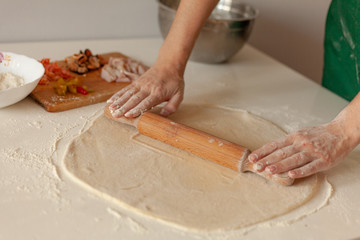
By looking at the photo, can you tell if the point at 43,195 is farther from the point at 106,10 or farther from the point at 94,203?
the point at 106,10

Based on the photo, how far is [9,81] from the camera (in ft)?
4.63

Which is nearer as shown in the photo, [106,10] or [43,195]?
[43,195]

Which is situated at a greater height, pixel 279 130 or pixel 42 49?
pixel 279 130

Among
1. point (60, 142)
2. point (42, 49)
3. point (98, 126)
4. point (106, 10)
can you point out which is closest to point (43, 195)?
point (60, 142)

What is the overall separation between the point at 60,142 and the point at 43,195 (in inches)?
10.2

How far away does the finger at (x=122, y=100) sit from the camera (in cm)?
137

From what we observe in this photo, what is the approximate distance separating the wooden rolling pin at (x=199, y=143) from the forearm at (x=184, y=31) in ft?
1.03

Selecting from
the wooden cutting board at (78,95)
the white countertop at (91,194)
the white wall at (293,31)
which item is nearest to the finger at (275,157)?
the white countertop at (91,194)

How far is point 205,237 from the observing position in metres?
0.94

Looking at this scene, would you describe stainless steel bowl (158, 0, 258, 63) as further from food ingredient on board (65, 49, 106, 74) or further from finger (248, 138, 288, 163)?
finger (248, 138, 288, 163)

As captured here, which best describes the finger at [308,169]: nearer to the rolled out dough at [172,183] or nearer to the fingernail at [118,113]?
the rolled out dough at [172,183]

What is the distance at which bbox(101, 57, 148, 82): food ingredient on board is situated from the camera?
1.63 meters

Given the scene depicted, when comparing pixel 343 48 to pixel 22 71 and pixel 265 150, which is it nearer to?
pixel 265 150

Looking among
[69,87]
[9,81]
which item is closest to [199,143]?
[69,87]
